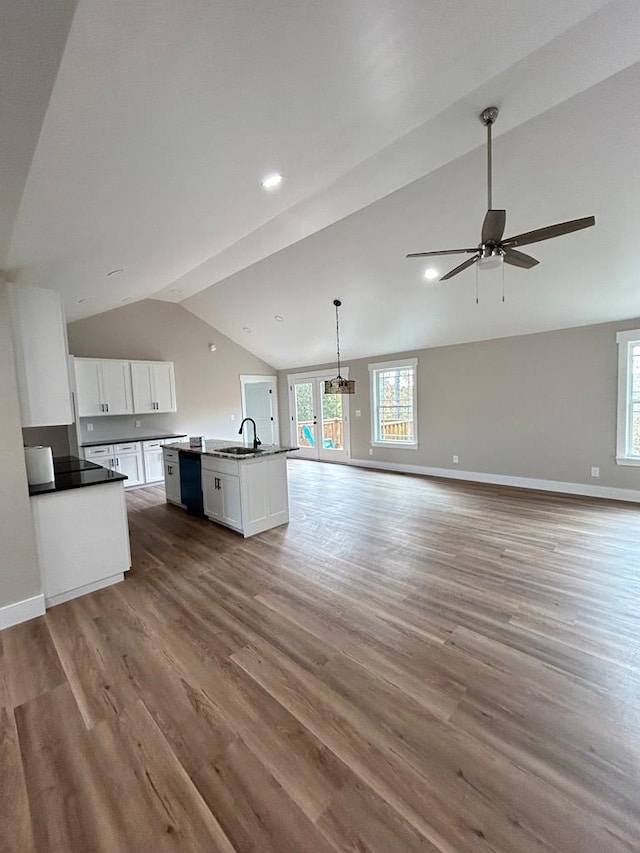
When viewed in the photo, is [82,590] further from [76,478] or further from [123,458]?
[123,458]

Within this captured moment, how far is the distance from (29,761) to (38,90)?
2.45m

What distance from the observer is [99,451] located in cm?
579

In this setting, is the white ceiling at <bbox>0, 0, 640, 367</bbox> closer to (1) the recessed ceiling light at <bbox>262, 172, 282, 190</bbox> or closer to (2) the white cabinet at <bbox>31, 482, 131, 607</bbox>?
(1) the recessed ceiling light at <bbox>262, 172, 282, 190</bbox>

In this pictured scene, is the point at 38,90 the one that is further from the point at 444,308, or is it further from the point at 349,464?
the point at 349,464

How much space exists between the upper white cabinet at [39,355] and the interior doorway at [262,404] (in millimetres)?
5723

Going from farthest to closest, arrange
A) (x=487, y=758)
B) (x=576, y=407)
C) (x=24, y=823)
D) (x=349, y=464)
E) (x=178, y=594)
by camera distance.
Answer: (x=349, y=464) < (x=576, y=407) < (x=178, y=594) < (x=487, y=758) < (x=24, y=823)

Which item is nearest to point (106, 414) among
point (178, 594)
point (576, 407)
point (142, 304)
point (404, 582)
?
point (142, 304)

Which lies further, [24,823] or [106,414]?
[106,414]

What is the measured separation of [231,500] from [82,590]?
1510 mm

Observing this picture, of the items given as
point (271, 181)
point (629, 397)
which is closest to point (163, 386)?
point (271, 181)

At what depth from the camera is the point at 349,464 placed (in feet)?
26.4

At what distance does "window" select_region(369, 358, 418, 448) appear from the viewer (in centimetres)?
701

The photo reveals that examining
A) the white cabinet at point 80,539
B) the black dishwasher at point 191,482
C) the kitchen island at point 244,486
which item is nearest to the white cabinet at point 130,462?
the black dishwasher at point 191,482

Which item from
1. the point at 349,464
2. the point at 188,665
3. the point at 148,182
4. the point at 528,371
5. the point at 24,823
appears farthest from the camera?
the point at 349,464
